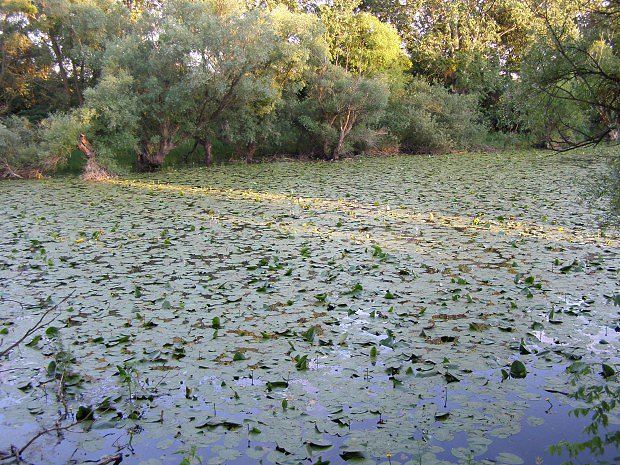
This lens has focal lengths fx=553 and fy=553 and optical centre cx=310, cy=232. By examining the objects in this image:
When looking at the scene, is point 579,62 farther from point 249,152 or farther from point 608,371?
point 249,152

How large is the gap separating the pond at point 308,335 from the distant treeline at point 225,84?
5.87 m

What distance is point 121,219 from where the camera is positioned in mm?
9977

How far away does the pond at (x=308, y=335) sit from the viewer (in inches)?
128

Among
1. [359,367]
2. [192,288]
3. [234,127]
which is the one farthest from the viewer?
[234,127]

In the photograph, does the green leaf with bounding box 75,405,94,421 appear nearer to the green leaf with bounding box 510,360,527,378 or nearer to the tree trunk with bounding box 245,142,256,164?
the green leaf with bounding box 510,360,527,378

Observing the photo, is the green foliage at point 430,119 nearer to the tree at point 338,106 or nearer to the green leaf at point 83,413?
the tree at point 338,106

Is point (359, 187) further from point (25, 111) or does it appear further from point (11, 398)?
point (25, 111)

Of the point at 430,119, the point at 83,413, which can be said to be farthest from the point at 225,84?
the point at 83,413

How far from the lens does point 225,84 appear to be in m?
17.3

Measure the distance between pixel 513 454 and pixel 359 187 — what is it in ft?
35.9

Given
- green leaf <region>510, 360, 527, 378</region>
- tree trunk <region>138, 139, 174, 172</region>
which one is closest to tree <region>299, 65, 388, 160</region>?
tree trunk <region>138, 139, 174, 172</region>

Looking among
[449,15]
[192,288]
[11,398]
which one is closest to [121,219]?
[192,288]

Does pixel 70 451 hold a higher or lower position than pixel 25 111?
lower

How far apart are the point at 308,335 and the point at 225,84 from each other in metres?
14.2
